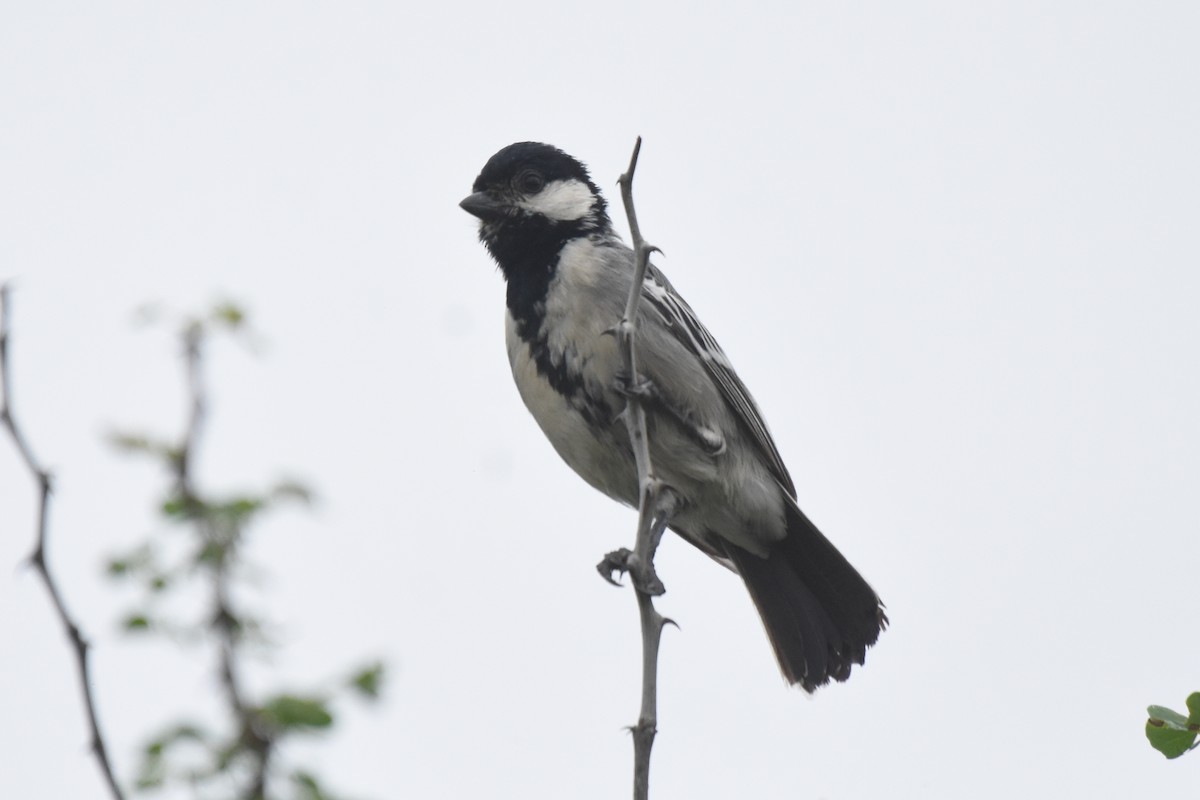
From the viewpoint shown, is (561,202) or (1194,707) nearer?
(1194,707)

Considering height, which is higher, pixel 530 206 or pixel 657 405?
pixel 530 206

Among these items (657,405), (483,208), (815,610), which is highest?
(483,208)

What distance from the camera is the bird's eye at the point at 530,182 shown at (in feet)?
20.5

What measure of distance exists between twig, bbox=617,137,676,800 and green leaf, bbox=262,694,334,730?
965mm

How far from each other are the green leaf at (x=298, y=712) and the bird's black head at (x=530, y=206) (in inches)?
169

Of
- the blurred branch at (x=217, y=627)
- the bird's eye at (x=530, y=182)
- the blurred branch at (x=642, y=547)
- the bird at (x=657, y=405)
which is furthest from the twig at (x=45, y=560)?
the bird's eye at (x=530, y=182)

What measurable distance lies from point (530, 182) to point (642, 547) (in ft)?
10.6

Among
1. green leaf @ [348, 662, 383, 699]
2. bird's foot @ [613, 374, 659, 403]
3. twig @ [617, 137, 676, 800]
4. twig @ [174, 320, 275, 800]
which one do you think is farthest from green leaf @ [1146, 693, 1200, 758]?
bird's foot @ [613, 374, 659, 403]

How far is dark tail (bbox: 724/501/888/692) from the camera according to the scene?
6059 mm

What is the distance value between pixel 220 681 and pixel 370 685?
0.43 meters

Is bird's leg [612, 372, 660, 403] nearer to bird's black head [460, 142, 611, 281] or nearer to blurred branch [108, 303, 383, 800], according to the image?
bird's black head [460, 142, 611, 281]

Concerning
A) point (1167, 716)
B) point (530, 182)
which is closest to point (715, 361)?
point (530, 182)

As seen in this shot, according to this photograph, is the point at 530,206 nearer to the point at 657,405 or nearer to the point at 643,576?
the point at 657,405

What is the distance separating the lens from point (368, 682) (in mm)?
1760
